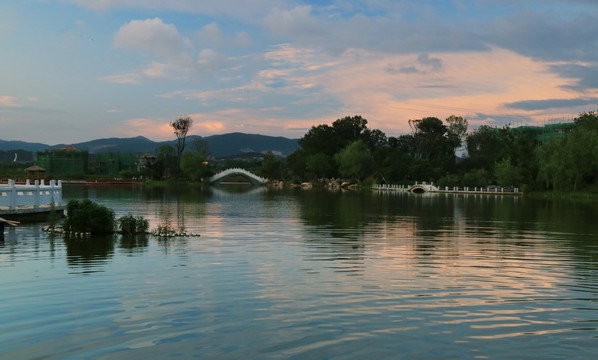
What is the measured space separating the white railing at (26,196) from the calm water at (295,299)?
6.03 metres

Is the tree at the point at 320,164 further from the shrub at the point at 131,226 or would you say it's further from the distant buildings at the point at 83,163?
the shrub at the point at 131,226

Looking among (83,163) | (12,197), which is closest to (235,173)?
(83,163)

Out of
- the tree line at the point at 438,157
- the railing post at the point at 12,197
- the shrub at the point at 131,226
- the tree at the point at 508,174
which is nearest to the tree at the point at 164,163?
the tree line at the point at 438,157

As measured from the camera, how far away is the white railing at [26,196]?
1053 inches

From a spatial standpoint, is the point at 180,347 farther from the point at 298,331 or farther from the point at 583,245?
the point at 583,245

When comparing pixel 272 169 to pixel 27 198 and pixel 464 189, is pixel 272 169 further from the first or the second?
pixel 27 198

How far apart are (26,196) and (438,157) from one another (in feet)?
302

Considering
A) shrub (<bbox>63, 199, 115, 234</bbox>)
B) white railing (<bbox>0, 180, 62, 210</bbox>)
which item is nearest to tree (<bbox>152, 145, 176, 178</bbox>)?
white railing (<bbox>0, 180, 62, 210</bbox>)

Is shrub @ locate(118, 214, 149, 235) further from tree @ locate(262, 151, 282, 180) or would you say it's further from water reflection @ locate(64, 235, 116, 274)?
tree @ locate(262, 151, 282, 180)

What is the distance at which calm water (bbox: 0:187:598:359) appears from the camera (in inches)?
320

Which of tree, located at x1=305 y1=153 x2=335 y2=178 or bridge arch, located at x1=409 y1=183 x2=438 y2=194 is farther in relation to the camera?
tree, located at x1=305 y1=153 x2=335 y2=178

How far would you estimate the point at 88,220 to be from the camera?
22.7m

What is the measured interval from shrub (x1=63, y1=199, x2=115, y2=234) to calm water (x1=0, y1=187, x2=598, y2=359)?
1260mm

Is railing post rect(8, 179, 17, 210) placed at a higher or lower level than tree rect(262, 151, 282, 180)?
lower
